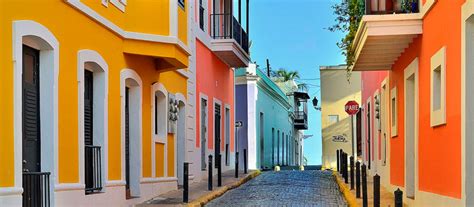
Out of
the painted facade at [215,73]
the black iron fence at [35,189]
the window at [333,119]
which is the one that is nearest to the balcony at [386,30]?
the black iron fence at [35,189]

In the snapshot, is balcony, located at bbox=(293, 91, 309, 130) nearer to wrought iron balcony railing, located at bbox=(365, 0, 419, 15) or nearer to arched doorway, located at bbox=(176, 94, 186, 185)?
arched doorway, located at bbox=(176, 94, 186, 185)

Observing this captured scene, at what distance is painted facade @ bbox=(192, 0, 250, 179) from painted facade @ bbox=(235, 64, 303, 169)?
5.85 metres

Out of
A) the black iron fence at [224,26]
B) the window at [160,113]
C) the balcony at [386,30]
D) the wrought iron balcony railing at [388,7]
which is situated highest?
the black iron fence at [224,26]

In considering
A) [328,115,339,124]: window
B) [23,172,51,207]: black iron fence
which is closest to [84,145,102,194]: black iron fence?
[23,172,51,207]: black iron fence

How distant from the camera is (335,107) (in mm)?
35594

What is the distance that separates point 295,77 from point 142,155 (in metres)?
46.9

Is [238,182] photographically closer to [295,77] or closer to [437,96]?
[437,96]

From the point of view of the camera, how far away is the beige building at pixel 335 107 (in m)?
35.0

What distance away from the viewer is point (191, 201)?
13867mm

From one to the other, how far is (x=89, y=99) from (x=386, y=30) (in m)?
4.94

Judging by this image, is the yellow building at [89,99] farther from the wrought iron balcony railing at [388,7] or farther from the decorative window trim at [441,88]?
the decorative window trim at [441,88]

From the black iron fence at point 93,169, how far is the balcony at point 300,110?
133 ft

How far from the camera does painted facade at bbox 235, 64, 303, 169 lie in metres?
31.9

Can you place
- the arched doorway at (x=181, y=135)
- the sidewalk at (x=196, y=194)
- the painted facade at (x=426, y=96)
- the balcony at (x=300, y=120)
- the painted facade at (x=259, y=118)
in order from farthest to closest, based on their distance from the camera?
Result: the balcony at (x=300, y=120) → the painted facade at (x=259, y=118) → the arched doorway at (x=181, y=135) → the sidewalk at (x=196, y=194) → the painted facade at (x=426, y=96)
